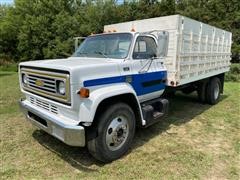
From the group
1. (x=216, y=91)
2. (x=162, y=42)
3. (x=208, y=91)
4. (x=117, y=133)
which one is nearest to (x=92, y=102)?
(x=117, y=133)

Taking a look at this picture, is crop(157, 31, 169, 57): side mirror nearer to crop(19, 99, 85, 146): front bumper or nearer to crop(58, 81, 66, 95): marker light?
crop(58, 81, 66, 95): marker light

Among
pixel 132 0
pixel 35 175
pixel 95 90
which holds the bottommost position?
pixel 35 175

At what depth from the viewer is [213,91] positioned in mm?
8008

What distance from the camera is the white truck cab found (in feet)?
11.4

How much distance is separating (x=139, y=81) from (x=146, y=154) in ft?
4.34

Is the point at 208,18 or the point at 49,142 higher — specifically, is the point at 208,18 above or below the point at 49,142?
above

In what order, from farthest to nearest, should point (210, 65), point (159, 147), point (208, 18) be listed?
point (208, 18)
point (210, 65)
point (159, 147)

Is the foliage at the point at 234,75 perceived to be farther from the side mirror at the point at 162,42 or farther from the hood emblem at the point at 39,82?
the hood emblem at the point at 39,82

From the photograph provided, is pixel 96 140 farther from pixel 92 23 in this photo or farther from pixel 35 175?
pixel 92 23

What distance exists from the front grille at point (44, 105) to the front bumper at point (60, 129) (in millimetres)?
113

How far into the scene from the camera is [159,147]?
15.1ft

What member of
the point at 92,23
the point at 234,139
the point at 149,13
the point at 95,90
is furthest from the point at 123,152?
the point at 149,13

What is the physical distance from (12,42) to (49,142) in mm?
27982

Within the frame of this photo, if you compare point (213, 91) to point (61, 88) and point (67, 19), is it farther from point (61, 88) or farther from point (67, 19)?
point (67, 19)
